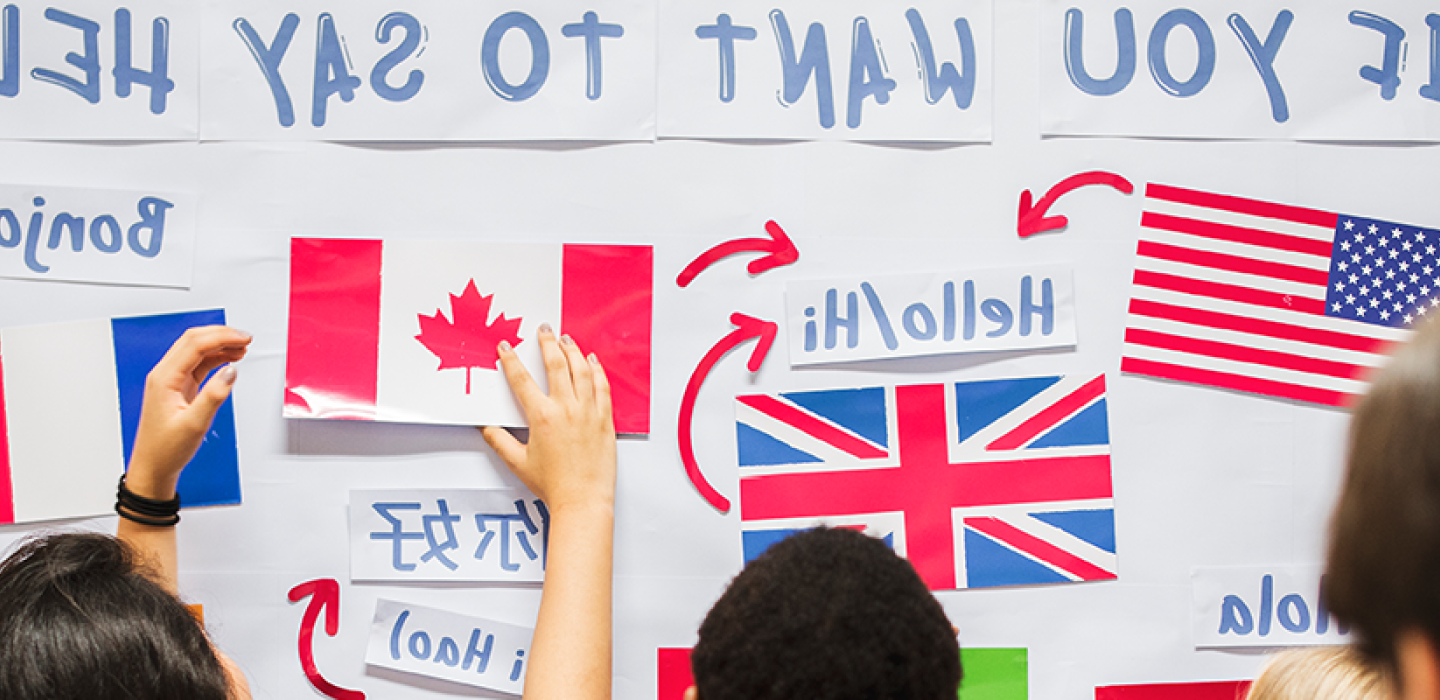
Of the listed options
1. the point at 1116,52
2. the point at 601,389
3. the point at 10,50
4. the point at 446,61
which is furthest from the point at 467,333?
the point at 1116,52

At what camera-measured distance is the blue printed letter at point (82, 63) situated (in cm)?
73

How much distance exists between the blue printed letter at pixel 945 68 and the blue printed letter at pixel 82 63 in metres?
0.67

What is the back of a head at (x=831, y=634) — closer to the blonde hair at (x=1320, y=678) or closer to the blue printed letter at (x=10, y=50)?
the blonde hair at (x=1320, y=678)

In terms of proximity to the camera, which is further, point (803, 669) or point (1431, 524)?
point (803, 669)

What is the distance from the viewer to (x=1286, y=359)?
0.76 m


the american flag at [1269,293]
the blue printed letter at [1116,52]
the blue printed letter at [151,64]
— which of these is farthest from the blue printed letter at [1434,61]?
the blue printed letter at [151,64]

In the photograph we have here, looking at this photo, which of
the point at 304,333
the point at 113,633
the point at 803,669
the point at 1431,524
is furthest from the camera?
the point at 304,333

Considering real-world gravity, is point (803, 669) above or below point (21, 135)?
below

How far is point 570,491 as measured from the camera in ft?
2.31

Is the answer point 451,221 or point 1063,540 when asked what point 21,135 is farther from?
point 1063,540

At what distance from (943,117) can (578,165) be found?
306 mm

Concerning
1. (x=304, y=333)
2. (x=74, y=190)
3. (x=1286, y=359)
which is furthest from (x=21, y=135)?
(x=1286, y=359)

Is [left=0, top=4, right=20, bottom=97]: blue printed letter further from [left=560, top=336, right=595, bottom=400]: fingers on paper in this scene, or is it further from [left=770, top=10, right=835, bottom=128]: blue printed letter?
[left=770, top=10, right=835, bottom=128]: blue printed letter

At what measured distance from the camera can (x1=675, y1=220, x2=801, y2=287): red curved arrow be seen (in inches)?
29.3
